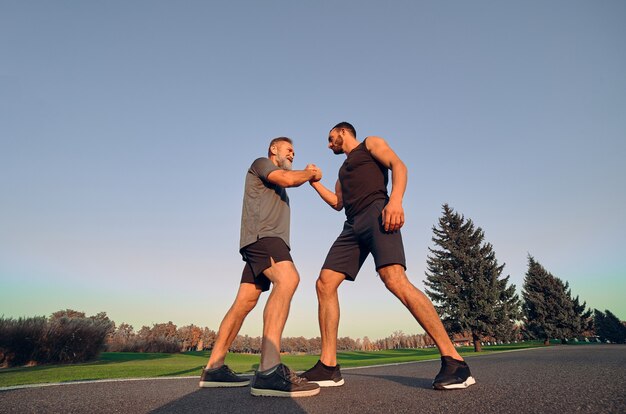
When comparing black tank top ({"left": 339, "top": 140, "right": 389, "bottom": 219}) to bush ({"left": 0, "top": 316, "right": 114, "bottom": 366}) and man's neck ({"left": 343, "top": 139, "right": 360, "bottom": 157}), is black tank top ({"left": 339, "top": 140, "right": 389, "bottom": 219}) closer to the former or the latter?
man's neck ({"left": 343, "top": 139, "right": 360, "bottom": 157})

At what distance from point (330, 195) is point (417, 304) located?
1.82 metres

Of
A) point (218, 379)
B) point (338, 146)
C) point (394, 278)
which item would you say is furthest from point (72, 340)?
point (394, 278)

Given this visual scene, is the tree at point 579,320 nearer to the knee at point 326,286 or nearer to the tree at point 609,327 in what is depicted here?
the tree at point 609,327

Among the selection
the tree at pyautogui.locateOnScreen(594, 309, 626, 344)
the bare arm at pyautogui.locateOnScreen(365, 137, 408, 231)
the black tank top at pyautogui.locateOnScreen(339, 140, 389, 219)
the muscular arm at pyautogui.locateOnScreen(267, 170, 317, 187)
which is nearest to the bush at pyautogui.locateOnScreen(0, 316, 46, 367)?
the muscular arm at pyautogui.locateOnScreen(267, 170, 317, 187)

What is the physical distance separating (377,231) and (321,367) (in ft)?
4.62

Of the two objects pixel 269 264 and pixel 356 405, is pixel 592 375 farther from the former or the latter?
pixel 269 264


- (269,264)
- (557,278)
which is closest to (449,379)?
(269,264)

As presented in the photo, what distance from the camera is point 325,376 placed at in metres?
2.97

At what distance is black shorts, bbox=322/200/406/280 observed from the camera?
2877 millimetres

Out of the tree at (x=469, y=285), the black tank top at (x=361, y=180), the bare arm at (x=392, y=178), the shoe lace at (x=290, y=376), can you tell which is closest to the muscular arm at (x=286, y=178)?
the black tank top at (x=361, y=180)

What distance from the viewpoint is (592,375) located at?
95.3 inches

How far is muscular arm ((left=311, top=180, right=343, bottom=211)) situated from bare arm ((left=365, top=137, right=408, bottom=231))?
0.79 meters

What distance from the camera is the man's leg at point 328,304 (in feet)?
10.6

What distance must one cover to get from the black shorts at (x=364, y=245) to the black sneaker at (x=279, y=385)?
116 cm
